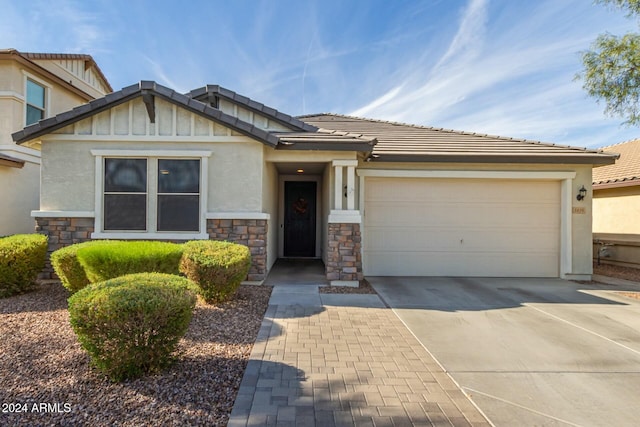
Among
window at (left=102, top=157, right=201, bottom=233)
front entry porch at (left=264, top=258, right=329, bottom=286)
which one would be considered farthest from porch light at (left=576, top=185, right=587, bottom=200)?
window at (left=102, top=157, right=201, bottom=233)

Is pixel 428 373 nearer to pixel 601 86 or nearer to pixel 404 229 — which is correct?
pixel 404 229

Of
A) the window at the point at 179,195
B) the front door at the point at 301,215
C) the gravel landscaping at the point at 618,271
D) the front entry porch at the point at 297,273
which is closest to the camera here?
the window at the point at 179,195

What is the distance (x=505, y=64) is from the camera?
10109 millimetres

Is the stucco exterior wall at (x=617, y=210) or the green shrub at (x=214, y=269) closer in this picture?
the green shrub at (x=214, y=269)

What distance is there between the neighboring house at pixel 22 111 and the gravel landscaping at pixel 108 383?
8.19 meters

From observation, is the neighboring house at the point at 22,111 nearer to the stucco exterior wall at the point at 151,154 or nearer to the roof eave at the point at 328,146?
the stucco exterior wall at the point at 151,154

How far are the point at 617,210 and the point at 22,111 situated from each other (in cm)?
2118

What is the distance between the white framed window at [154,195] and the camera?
7.19 meters

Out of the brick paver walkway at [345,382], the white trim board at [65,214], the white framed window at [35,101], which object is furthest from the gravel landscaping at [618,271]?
the white framed window at [35,101]

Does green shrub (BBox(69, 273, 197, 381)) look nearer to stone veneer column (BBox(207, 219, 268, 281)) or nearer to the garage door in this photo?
stone veneer column (BBox(207, 219, 268, 281))

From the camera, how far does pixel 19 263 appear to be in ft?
19.7

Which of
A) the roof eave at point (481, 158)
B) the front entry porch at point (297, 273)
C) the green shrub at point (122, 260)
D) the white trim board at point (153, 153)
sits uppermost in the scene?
the roof eave at point (481, 158)

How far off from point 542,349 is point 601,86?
6942 millimetres

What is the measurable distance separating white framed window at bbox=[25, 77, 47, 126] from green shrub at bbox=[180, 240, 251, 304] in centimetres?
1044
